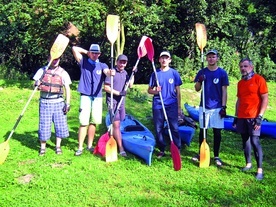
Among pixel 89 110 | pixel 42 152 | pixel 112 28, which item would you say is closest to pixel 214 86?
pixel 89 110

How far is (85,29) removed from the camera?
11.8 m

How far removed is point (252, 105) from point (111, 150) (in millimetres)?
2029

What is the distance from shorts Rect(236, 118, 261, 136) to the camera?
423 centimetres

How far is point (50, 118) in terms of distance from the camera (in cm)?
494

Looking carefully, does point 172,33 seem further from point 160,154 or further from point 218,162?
point 218,162

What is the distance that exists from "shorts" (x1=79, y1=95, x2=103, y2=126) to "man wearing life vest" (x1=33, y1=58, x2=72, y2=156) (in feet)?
0.70

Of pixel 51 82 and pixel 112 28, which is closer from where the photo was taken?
pixel 51 82

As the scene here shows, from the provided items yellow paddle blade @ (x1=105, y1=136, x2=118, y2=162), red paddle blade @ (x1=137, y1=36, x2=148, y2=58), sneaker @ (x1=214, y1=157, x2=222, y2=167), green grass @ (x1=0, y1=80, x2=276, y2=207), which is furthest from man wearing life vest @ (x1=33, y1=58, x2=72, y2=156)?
sneaker @ (x1=214, y1=157, x2=222, y2=167)

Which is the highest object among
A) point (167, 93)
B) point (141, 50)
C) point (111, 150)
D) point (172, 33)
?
point (172, 33)

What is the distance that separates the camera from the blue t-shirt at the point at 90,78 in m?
4.90

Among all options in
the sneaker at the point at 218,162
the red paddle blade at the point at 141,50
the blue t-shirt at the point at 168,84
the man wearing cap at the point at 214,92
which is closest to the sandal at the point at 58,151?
the blue t-shirt at the point at 168,84

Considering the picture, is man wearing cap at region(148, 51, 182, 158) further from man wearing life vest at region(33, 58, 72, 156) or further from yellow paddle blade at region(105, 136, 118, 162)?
man wearing life vest at region(33, 58, 72, 156)

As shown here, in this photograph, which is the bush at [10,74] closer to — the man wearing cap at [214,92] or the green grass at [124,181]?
the green grass at [124,181]

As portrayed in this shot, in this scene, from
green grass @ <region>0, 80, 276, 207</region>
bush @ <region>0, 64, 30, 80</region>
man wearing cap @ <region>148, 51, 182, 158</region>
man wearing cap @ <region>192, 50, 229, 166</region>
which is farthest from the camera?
bush @ <region>0, 64, 30, 80</region>
